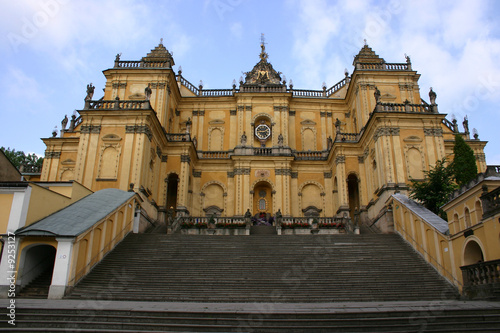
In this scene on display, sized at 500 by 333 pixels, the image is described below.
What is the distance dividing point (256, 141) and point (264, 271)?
21.8 meters

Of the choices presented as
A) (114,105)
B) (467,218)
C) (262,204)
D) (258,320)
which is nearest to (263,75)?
(262,204)

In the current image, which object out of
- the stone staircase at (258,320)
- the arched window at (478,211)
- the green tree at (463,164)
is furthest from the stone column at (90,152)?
the green tree at (463,164)

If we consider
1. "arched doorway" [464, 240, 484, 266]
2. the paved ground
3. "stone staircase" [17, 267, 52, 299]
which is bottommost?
the paved ground

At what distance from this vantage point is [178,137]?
3341 centimetres

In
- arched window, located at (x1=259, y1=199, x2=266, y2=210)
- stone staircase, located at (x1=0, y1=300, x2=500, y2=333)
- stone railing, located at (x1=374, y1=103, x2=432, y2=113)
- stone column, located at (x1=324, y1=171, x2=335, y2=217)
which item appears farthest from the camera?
arched window, located at (x1=259, y1=199, x2=266, y2=210)

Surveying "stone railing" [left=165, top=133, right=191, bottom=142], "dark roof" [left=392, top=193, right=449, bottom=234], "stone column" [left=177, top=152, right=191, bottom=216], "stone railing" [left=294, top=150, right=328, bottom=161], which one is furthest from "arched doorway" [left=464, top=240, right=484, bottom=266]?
"stone railing" [left=165, top=133, right=191, bottom=142]

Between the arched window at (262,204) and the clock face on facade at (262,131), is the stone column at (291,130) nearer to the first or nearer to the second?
the clock face on facade at (262,131)

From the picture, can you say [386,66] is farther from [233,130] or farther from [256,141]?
[233,130]

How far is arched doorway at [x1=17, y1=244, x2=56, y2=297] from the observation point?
49.0 ft

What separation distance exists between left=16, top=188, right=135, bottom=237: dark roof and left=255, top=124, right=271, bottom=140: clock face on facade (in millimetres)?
17205

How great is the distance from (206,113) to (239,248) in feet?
71.6

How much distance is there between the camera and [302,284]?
14844mm

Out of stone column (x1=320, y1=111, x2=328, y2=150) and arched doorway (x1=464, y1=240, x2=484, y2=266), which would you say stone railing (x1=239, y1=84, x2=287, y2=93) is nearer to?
stone column (x1=320, y1=111, x2=328, y2=150)

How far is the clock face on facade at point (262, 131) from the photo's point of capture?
36.8m
